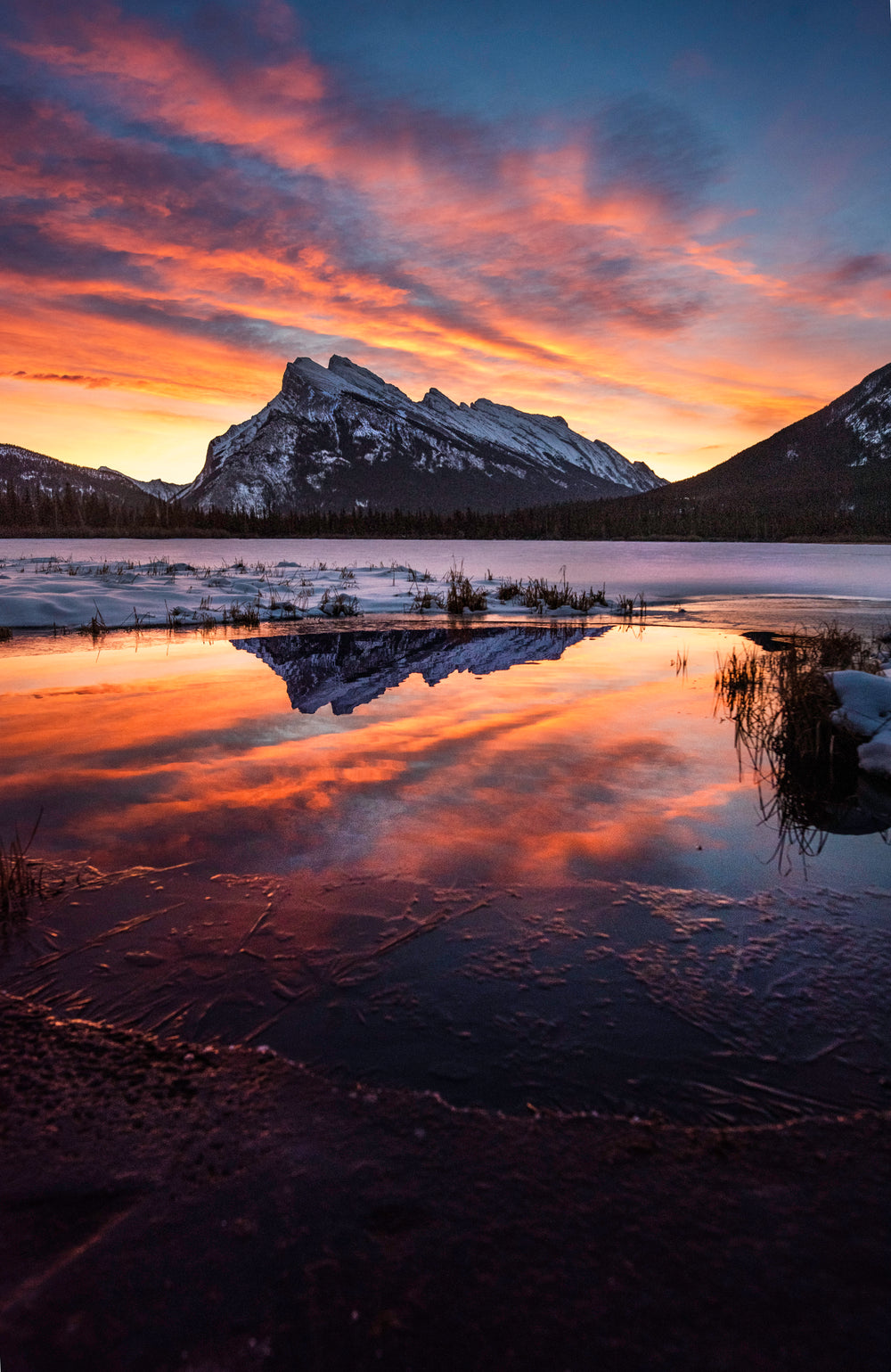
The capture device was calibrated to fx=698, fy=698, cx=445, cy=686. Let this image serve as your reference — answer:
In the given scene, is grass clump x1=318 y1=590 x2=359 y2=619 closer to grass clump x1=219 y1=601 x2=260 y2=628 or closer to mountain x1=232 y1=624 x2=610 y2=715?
grass clump x1=219 y1=601 x2=260 y2=628

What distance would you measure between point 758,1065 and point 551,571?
39014mm

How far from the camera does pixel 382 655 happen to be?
14.3m

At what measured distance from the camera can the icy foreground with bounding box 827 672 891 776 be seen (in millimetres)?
7113

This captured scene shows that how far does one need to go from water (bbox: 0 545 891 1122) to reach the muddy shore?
0.25 meters

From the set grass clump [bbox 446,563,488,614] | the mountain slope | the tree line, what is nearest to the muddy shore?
grass clump [bbox 446,563,488,614]

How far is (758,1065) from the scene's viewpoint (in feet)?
9.98

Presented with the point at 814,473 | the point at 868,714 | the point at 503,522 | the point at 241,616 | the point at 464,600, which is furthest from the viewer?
the point at 814,473

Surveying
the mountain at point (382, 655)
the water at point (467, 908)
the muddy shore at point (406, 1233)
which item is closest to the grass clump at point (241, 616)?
the mountain at point (382, 655)

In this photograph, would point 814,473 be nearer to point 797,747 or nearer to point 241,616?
point 241,616

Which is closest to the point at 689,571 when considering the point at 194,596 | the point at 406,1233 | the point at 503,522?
the point at 194,596

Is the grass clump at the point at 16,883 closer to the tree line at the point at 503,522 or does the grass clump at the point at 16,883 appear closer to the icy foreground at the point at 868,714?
the icy foreground at the point at 868,714

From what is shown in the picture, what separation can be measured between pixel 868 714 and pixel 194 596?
1863cm

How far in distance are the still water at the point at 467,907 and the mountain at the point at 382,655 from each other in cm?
203

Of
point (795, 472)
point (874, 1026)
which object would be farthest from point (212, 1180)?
point (795, 472)
